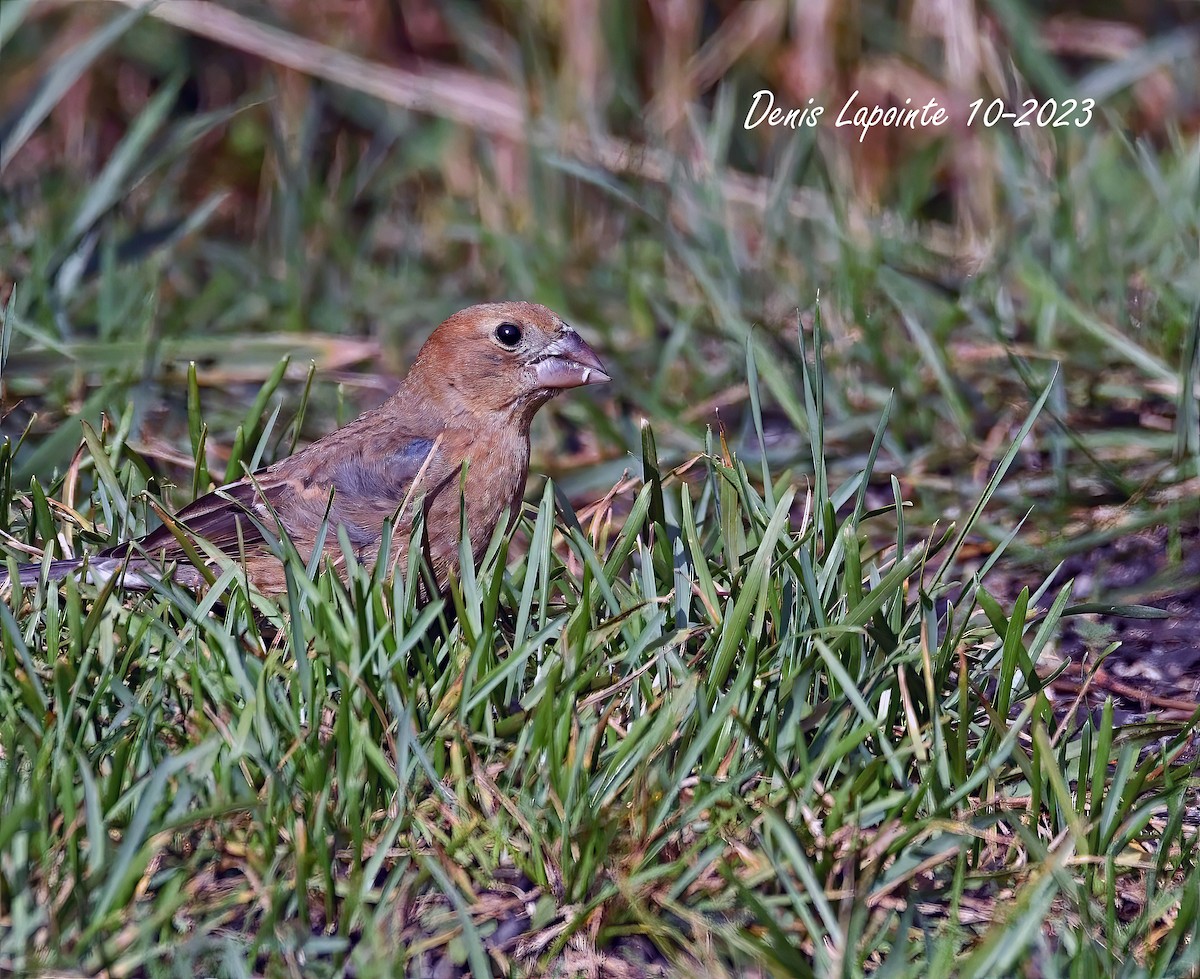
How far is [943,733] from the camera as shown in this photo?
2660 millimetres

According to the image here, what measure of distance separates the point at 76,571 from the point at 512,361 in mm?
1287

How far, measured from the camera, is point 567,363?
388 cm

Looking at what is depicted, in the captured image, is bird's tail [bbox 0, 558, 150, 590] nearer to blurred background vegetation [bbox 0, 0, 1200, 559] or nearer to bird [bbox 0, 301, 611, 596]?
bird [bbox 0, 301, 611, 596]

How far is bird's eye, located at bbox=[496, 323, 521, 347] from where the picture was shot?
3898 millimetres

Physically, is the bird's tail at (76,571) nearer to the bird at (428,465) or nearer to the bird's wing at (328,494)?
the bird at (428,465)

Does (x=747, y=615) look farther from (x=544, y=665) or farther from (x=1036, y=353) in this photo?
(x=1036, y=353)

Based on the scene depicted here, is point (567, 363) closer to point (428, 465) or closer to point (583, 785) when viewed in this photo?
point (428, 465)

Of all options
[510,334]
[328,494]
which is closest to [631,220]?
[510,334]

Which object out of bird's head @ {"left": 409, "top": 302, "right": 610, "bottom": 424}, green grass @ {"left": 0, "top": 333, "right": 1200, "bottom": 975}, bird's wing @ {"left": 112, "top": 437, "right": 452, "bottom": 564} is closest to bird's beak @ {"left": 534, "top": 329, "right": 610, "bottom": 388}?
bird's head @ {"left": 409, "top": 302, "right": 610, "bottom": 424}

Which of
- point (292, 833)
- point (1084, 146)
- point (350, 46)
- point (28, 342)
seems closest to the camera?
point (292, 833)

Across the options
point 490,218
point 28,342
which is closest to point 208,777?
point 28,342

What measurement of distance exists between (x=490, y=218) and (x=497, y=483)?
8.45 feet

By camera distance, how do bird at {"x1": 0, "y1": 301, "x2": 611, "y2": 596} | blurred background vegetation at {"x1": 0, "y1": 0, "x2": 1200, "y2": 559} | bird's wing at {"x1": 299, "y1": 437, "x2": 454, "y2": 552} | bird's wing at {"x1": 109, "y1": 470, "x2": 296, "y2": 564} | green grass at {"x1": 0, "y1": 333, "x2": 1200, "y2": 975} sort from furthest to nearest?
blurred background vegetation at {"x1": 0, "y1": 0, "x2": 1200, "y2": 559}
bird's wing at {"x1": 299, "y1": 437, "x2": 454, "y2": 552}
bird at {"x1": 0, "y1": 301, "x2": 611, "y2": 596}
bird's wing at {"x1": 109, "y1": 470, "x2": 296, "y2": 564}
green grass at {"x1": 0, "y1": 333, "x2": 1200, "y2": 975}

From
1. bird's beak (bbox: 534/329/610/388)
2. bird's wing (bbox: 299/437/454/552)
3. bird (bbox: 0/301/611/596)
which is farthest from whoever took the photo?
bird's beak (bbox: 534/329/610/388)
